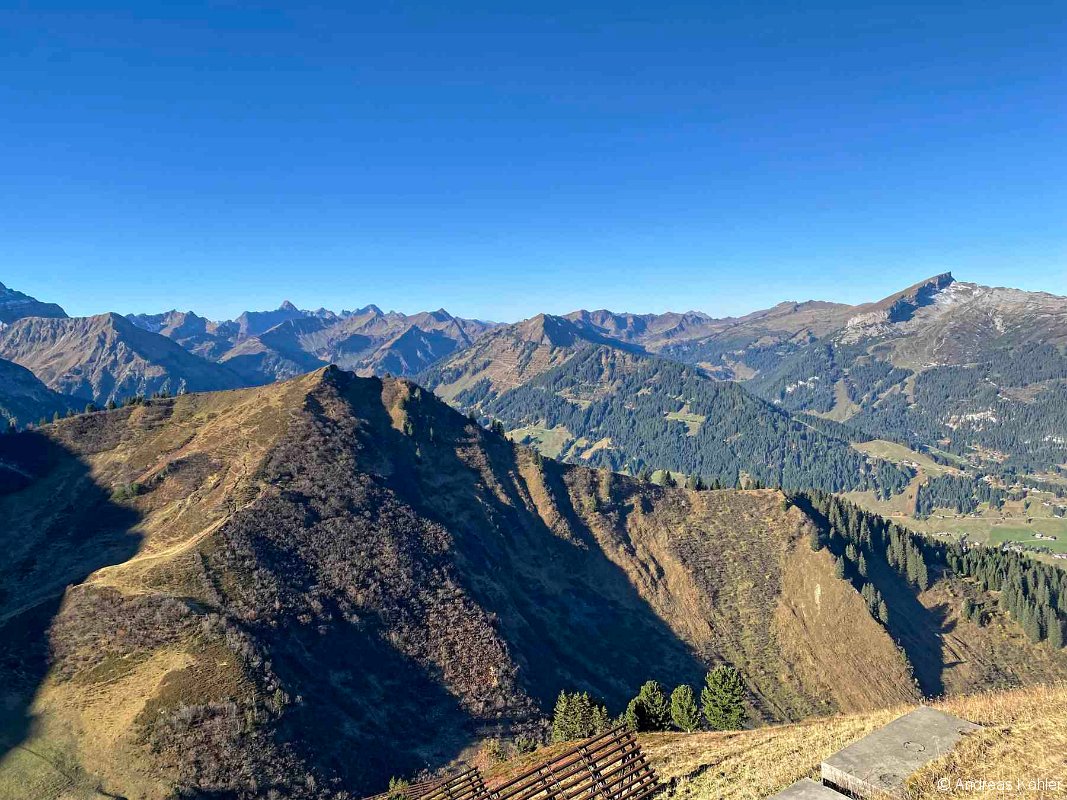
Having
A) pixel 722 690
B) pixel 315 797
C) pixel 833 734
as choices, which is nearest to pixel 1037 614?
pixel 722 690

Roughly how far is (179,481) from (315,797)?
81.6 meters

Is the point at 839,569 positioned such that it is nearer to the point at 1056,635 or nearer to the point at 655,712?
the point at 1056,635

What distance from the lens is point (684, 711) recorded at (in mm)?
71062

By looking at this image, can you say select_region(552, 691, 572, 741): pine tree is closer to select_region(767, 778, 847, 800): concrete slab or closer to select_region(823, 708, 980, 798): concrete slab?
select_region(823, 708, 980, 798): concrete slab

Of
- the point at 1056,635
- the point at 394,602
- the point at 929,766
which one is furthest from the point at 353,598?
the point at 1056,635

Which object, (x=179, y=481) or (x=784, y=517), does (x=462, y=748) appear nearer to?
(x=179, y=481)

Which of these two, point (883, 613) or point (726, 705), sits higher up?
point (726, 705)

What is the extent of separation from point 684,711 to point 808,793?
51904mm

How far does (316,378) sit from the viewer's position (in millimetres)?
165250

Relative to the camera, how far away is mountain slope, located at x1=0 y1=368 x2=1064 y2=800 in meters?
71.4

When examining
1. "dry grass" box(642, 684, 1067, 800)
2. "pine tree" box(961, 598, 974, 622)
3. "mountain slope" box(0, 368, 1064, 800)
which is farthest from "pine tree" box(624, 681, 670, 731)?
"pine tree" box(961, 598, 974, 622)

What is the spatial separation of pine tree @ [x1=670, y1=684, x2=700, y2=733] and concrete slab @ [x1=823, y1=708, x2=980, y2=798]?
46978mm

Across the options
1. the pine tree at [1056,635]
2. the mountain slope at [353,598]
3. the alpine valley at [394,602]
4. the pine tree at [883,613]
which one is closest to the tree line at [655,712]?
the alpine valley at [394,602]

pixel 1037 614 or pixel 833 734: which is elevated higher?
pixel 833 734
